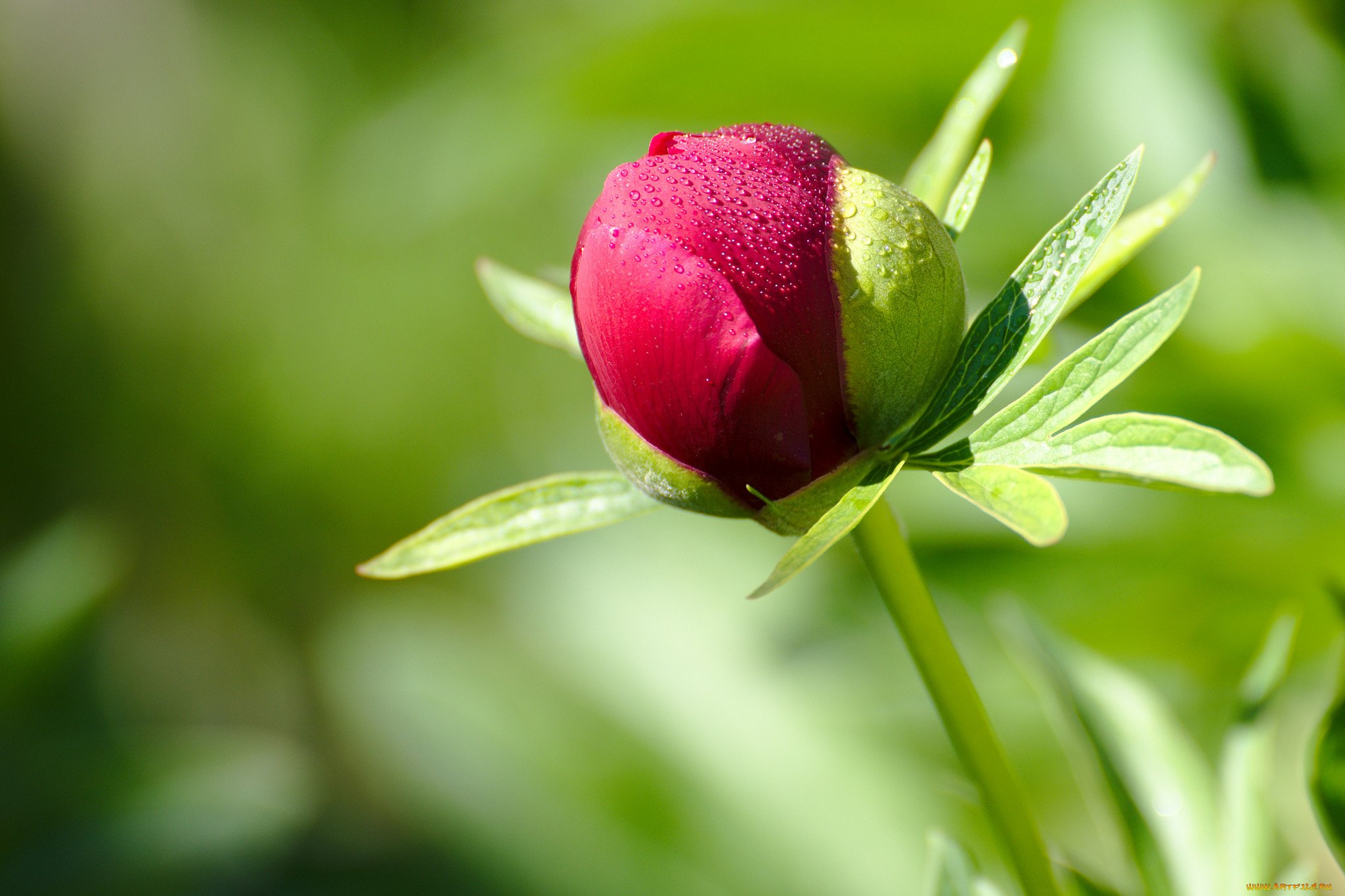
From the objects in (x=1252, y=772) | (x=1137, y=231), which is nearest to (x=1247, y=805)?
(x=1252, y=772)

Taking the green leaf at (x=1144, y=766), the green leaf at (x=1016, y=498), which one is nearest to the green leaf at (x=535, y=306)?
the green leaf at (x=1016, y=498)

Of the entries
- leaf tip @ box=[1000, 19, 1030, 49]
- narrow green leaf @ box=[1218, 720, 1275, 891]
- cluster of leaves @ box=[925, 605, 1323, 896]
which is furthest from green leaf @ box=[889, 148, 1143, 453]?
narrow green leaf @ box=[1218, 720, 1275, 891]

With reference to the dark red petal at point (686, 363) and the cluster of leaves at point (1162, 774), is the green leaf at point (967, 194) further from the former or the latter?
the cluster of leaves at point (1162, 774)

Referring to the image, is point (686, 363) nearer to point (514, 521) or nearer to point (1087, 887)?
point (514, 521)

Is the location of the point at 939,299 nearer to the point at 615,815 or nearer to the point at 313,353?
the point at 615,815

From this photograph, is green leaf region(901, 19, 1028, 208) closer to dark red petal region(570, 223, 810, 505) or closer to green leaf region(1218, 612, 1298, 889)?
dark red petal region(570, 223, 810, 505)

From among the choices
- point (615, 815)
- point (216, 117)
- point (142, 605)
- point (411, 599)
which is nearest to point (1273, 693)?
point (615, 815)
